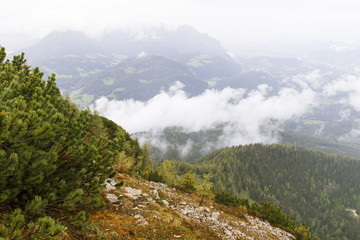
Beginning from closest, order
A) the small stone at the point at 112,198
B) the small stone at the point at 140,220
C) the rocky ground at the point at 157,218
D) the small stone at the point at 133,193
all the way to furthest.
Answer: the rocky ground at the point at 157,218 < the small stone at the point at 140,220 < the small stone at the point at 112,198 < the small stone at the point at 133,193

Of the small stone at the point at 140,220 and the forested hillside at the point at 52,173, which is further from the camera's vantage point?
the small stone at the point at 140,220

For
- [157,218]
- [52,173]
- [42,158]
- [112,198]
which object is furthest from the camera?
[112,198]

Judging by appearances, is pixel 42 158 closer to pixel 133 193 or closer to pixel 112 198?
pixel 112 198

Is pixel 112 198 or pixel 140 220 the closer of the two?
pixel 140 220

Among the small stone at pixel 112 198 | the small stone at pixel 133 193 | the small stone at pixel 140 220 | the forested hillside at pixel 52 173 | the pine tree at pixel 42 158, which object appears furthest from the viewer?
the small stone at pixel 133 193

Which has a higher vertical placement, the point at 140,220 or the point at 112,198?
the point at 112,198

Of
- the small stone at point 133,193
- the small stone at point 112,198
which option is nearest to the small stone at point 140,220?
the small stone at point 112,198

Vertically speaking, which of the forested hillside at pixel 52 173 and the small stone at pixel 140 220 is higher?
the forested hillside at pixel 52 173

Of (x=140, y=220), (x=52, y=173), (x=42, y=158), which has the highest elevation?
(x=42, y=158)

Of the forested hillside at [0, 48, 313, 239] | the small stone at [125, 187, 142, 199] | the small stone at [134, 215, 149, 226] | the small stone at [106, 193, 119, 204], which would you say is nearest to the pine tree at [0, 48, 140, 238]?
the forested hillside at [0, 48, 313, 239]

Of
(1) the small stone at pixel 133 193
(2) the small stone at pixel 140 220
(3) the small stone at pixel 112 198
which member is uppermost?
(3) the small stone at pixel 112 198

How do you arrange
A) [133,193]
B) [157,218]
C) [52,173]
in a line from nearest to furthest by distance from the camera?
[52,173] < [157,218] < [133,193]

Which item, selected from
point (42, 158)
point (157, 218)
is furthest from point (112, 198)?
point (42, 158)

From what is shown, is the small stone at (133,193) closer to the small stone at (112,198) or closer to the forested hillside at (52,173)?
the small stone at (112,198)
